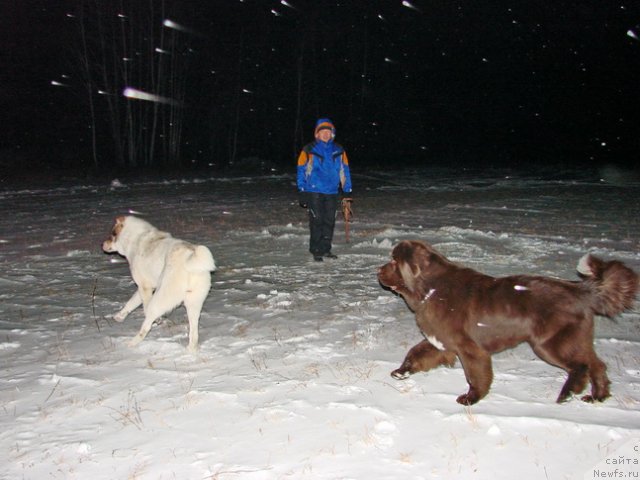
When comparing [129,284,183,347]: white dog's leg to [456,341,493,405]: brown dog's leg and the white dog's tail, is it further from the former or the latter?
[456,341,493,405]: brown dog's leg

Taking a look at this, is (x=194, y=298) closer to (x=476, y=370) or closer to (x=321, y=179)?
(x=476, y=370)

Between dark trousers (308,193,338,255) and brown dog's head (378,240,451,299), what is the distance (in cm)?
469

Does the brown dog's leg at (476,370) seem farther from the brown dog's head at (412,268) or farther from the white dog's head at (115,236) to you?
the white dog's head at (115,236)

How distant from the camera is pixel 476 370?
12.6 ft

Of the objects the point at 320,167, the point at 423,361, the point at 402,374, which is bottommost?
the point at 402,374

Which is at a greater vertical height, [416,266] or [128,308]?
[416,266]

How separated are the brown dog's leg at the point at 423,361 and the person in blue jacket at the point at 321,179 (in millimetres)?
4904

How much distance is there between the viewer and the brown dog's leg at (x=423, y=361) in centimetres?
435

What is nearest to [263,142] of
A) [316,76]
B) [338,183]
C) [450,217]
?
[316,76]

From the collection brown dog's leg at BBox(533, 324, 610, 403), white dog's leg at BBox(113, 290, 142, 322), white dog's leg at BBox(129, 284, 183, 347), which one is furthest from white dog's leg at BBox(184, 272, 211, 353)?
brown dog's leg at BBox(533, 324, 610, 403)

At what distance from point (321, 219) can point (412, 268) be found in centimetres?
494

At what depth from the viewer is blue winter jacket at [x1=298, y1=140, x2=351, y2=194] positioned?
8.88 m

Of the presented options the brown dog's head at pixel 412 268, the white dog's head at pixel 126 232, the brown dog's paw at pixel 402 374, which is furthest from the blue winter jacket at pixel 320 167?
the brown dog's paw at pixel 402 374

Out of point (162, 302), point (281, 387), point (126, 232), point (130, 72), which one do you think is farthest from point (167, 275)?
point (130, 72)
